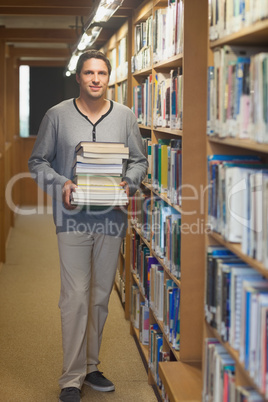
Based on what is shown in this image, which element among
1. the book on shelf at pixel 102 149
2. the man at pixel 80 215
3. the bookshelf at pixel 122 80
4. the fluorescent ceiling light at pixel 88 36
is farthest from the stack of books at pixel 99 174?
the fluorescent ceiling light at pixel 88 36

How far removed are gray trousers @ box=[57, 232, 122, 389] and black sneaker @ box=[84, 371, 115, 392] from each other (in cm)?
12

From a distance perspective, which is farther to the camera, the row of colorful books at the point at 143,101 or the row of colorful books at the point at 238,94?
the row of colorful books at the point at 143,101

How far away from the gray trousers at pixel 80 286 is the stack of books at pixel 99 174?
0.28 metres

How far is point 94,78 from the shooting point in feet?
10.8

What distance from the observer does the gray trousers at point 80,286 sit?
327 cm

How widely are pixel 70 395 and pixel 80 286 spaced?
559 millimetres

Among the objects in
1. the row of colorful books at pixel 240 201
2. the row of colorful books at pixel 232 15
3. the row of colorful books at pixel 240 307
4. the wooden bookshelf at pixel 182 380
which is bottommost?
the wooden bookshelf at pixel 182 380

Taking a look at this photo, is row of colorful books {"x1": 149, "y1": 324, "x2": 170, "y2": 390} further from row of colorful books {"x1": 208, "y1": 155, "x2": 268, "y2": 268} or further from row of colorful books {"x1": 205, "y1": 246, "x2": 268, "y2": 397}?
row of colorful books {"x1": 208, "y1": 155, "x2": 268, "y2": 268}

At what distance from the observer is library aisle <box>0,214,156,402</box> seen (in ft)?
11.7

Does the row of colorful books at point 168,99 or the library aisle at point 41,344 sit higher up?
the row of colorful books at point 168,99

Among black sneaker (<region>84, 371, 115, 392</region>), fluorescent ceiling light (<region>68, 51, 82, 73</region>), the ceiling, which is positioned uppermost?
the ceiling

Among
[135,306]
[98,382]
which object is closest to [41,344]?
[135,306]

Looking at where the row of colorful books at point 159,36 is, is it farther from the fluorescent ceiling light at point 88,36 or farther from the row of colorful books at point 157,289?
the row of colorful books at point 157,289

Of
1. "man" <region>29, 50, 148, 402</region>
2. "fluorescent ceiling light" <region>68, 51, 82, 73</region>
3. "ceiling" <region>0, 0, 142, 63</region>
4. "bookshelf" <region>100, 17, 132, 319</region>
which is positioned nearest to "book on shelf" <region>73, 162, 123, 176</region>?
"man" <region>29, 50, 148, 402</region>
